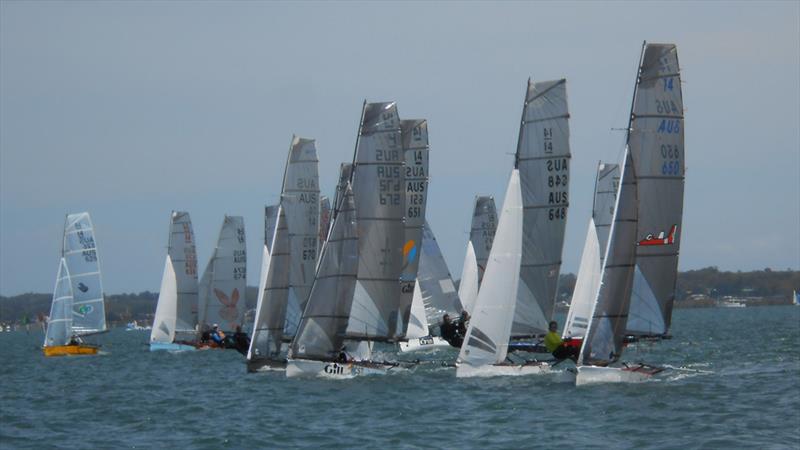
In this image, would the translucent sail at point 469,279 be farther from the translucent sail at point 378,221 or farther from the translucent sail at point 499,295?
the translucent sail at point 499,295

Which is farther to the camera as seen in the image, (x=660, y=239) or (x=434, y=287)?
(x=434, y=287)

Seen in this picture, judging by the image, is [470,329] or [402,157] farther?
[402,157]

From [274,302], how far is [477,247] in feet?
51.1

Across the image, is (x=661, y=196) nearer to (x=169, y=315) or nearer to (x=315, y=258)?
(x=315, y=258)

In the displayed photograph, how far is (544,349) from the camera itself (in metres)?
33.3

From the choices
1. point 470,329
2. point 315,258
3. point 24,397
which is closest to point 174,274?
A: point 315,258

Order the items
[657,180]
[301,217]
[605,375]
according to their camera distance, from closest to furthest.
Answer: [605,375] → [657,180] → [301,217]

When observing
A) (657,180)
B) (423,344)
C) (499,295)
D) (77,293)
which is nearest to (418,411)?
(499,295)

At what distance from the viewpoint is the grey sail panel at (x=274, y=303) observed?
3606 centimetres

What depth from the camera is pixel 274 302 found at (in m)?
36.3

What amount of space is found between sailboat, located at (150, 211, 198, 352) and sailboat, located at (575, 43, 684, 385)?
33076mm

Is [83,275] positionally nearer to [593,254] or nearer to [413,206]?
[413,206]

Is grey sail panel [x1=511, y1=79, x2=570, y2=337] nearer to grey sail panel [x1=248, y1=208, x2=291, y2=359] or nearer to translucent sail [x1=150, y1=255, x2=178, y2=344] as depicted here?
grey sail panel [x1=248, y1=208, x2=291, y2=359]

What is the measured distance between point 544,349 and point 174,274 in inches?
1218
